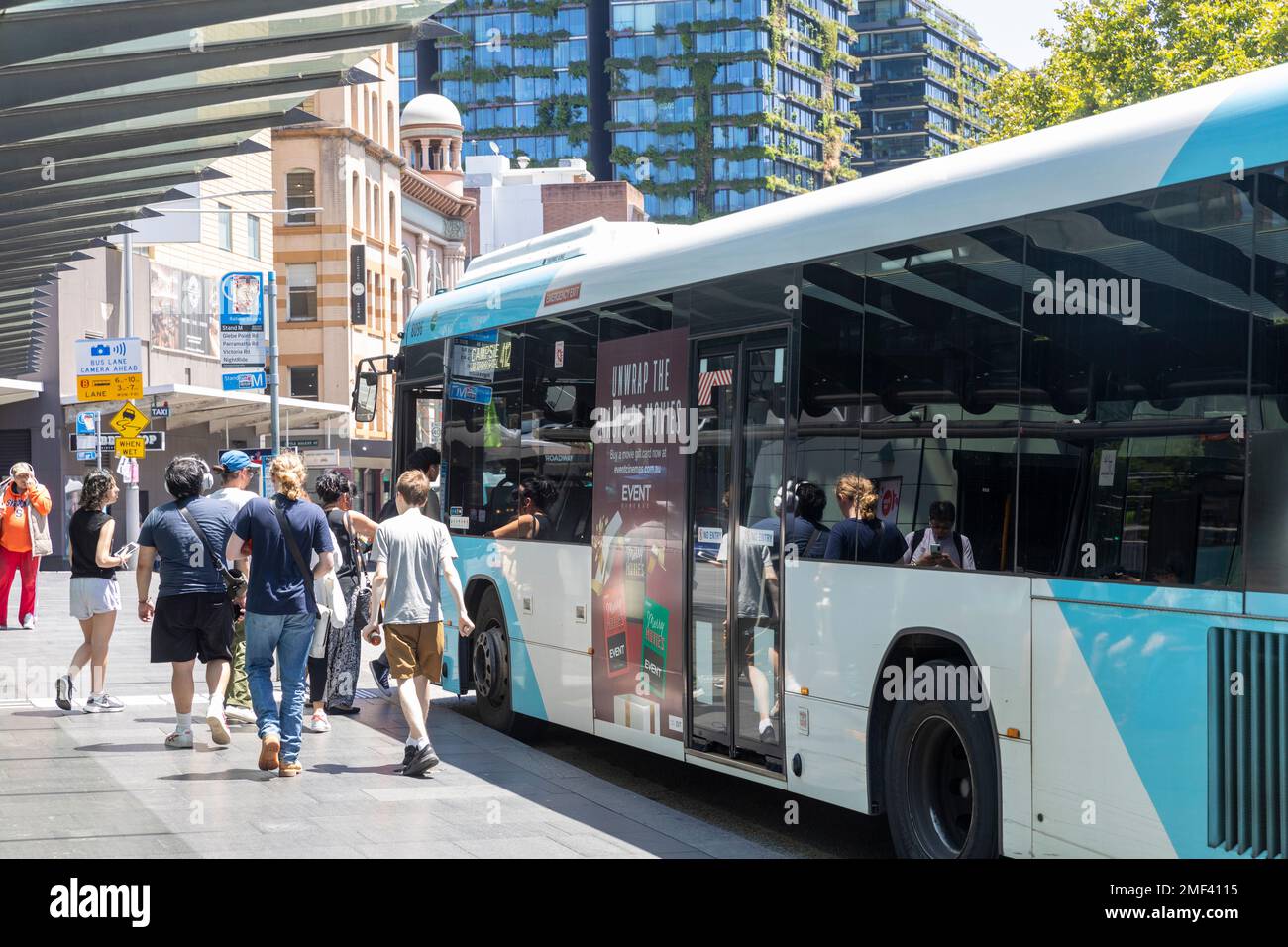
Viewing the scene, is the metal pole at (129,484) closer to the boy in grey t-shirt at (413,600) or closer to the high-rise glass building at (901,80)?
the boy in grey t-shirt at (413,600)

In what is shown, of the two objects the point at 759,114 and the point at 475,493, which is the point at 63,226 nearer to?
the point at 475,493

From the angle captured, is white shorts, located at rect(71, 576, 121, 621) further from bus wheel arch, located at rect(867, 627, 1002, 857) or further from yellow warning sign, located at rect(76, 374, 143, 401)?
yellow warning sign, located at rect(76, 374, 143, 401)

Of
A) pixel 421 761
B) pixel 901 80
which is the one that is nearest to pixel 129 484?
pixel 421 761

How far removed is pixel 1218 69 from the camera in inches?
1614

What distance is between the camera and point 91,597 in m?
12.7

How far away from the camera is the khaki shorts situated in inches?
405

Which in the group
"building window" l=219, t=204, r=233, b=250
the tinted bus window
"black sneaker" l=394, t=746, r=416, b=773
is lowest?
"black sneaker" l=394, t=746, r=416, b=773

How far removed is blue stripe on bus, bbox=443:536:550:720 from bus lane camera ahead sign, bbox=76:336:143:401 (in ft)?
46.3

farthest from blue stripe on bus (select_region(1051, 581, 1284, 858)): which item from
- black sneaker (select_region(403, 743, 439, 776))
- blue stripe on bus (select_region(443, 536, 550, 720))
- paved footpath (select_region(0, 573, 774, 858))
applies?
blue stripe on bus (select_region(443, 536, 550, 720))

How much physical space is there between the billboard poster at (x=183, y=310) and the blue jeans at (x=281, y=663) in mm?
34970

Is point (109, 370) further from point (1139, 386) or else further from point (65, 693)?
point (1139, 386)

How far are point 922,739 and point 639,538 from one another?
2985mm

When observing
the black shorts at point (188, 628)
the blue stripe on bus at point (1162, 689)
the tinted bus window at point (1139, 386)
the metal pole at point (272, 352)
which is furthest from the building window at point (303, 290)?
the blue stripe on bus at point (1162, 689)

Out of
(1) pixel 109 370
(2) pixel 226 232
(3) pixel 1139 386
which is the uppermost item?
(2) pixel 226 232
